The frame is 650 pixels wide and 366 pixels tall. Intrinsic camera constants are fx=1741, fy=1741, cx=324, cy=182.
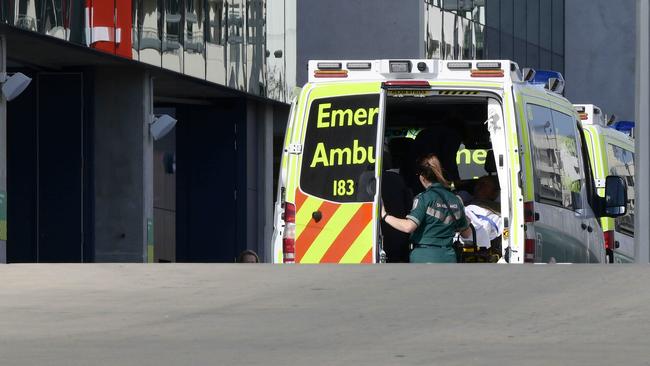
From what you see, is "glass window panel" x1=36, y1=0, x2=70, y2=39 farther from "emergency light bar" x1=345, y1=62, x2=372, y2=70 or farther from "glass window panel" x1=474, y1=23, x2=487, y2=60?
"glass window panel" x1=474, y1=23, x2=487, y2=60

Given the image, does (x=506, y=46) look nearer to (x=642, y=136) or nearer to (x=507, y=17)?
(x=507, y=17)

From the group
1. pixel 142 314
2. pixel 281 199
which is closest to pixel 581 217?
pixel 281 199

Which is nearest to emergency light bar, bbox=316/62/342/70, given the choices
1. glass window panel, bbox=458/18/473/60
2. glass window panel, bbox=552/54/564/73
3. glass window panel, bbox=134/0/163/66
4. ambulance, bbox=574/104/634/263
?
ambulance, bbox=574/104/634/263

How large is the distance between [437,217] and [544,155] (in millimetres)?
1127

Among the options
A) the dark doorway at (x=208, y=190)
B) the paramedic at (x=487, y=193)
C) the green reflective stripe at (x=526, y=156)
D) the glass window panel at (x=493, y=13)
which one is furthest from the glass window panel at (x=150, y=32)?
the glass window panel at (x=493, y=13)

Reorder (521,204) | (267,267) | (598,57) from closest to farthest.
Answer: (267,267) < (521,204) < (598,57)

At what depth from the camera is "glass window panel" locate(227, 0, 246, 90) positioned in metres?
27.5

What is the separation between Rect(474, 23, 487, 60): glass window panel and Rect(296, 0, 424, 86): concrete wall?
144 inches

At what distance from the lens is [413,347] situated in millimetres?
6602

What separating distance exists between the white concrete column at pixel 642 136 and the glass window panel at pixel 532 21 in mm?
31247

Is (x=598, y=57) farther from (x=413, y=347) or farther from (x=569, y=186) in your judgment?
(x=413, y=347)

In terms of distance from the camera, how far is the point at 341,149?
37.2 feet

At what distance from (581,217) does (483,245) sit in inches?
37.3

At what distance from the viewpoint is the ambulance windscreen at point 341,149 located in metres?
11.3
